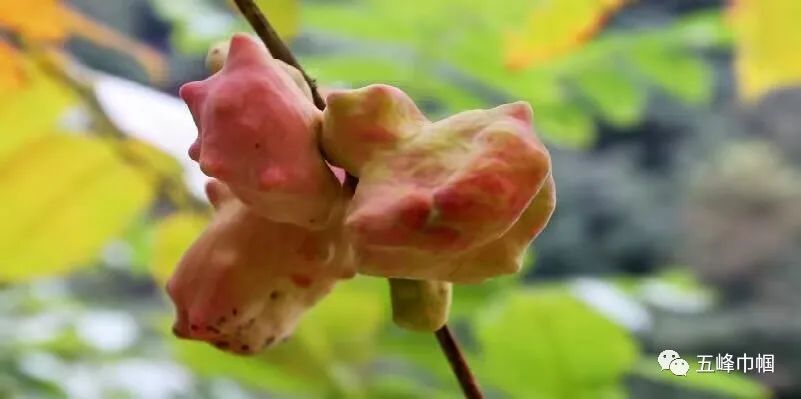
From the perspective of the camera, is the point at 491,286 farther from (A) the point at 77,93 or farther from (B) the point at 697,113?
(B) the point at 697,113

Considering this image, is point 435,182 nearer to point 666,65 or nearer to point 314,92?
point 314,92

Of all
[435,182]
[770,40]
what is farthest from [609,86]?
[435,182]

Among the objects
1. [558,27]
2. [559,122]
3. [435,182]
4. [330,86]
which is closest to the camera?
[435,182]

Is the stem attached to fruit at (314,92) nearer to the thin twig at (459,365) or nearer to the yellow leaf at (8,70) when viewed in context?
the thin twig at (459,365)

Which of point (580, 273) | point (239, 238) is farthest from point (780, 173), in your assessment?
point (239, 238)

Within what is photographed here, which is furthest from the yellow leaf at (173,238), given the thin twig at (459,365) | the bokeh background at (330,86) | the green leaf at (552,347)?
the thin twig at (459,365)

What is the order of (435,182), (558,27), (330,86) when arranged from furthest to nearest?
1. (558,27)
2. (330,86)
3. (435,182)
